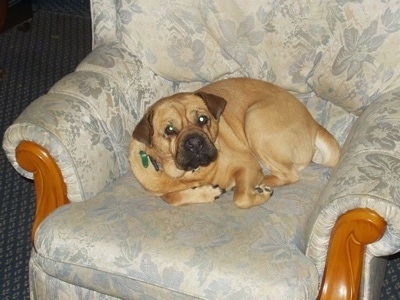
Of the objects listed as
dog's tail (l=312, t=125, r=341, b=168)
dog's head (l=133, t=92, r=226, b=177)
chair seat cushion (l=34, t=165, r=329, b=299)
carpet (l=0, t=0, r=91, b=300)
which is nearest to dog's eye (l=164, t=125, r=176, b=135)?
dog's head (l=133, t=92, r=226, b=177)

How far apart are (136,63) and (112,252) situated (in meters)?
0.88

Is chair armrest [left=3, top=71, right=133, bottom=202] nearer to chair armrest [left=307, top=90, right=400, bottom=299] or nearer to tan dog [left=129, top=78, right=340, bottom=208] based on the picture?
tan dog [left=129, top=78, right=340, bottom=208]

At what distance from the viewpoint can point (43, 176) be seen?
2422 millimetres

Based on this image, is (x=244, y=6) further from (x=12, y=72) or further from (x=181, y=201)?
(x=12, y=72)

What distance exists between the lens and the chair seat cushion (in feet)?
6.82

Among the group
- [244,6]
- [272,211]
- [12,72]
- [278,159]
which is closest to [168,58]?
[244,6]

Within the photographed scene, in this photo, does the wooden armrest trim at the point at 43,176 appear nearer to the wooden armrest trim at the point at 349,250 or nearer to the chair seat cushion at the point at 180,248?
the chair seat cushion at the point at 180,248

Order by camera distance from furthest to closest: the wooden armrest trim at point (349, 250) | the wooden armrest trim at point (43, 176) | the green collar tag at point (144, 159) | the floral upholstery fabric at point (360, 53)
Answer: the green collar tag at point (144, 159)
the floral upholstery fabric at point (360, 53)
the wooden armrest trim at point (43, 176)
the wooden armrest trim at point (349, 250)

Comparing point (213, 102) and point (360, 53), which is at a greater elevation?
point (360, 53)

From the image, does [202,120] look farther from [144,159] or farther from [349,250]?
[349,250]

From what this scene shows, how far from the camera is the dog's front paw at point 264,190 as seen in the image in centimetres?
247

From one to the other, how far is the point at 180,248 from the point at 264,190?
448 mm

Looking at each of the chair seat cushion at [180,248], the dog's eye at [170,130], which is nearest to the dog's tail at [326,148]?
the chair seat cushion at [180,248]

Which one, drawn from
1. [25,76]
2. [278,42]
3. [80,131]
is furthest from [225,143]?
[25,76]
